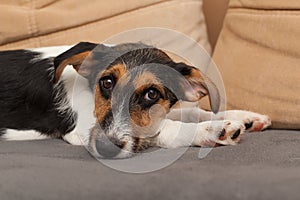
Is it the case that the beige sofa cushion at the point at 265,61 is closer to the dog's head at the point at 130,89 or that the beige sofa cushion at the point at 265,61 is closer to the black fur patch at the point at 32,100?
the dog's head at the point at 130,89

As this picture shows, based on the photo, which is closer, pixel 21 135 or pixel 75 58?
pixel 75 58

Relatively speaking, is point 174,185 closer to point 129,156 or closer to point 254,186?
point 254,186

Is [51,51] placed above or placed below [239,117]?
above

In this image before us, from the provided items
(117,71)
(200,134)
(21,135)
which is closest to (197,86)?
(200,134)

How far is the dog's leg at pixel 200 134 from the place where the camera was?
1.67 m

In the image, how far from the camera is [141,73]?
1.64 m

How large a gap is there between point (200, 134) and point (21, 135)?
0.63 metres

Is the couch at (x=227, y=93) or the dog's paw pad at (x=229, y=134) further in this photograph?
the dog's paw pad at (x=229, y=134)

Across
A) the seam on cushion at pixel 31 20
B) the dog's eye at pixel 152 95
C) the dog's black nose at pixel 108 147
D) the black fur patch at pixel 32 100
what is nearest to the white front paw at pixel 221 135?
the dog's eye at pixel 152 95

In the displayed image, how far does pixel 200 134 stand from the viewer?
5.54 ft

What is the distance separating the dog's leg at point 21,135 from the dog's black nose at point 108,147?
1.41 feet

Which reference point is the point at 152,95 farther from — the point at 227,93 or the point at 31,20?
the point at 31,20

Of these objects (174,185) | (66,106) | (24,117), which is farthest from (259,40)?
(174,185)

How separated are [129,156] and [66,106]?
409 millimetres
